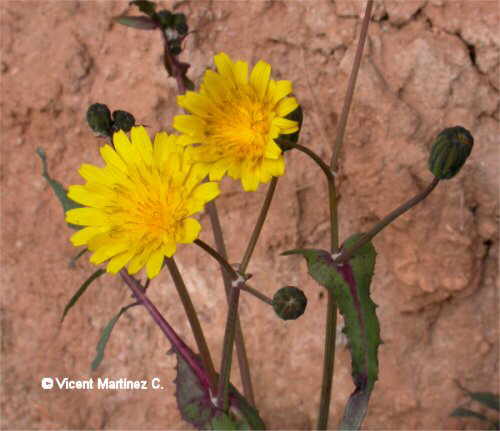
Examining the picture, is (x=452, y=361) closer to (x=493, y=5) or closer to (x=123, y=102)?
(x=493, y=5)

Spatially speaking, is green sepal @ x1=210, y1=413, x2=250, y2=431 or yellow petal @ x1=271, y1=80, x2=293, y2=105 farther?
green sepal @ x1=210, y1=413, x2=250, y2=431

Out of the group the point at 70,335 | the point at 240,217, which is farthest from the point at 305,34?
the point at 70,335

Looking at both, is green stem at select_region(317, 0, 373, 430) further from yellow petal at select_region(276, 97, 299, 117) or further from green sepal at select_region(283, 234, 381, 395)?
yellow petal at select_region(276, 97, 299, 117)

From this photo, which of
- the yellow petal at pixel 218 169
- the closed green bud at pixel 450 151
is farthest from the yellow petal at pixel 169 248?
the closed green bud at pixel 450 151

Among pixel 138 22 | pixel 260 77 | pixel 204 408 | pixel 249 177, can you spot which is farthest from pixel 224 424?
pixel 138 22

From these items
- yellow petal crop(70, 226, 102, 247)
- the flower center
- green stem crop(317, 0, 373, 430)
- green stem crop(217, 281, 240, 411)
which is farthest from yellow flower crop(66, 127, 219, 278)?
green stem crop(317, 0, 373, 430)

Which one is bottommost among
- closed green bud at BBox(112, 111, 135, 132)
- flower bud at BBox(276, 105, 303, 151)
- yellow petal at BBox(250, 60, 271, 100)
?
flower bud at BBox(276, 105, 303, 151)
